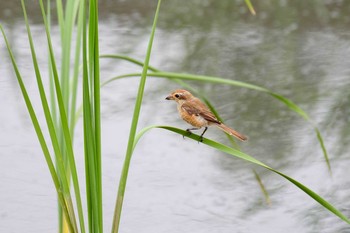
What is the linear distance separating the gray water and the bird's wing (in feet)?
2.05

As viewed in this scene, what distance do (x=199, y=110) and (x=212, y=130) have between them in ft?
4.39

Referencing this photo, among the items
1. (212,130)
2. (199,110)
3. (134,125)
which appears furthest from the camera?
(212,130)

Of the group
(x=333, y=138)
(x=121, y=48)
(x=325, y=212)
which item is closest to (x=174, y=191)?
(x=325, y=212)

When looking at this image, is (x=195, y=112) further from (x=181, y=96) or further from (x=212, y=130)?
(x=212, y=130)

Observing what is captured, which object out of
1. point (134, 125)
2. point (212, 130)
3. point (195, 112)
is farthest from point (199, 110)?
point (212, 130)

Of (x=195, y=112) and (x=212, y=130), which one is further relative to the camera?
(x=212, y=130)

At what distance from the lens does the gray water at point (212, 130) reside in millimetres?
3342

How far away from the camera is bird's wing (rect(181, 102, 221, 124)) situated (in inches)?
109

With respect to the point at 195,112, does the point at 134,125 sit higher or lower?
lower

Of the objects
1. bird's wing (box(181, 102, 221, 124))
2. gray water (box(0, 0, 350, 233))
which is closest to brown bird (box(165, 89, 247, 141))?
bird's wing (box(181, 102, 221, 124))

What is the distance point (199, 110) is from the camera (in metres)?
2.81

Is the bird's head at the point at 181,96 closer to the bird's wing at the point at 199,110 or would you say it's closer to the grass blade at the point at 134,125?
the bird's wing at the point at 199,110

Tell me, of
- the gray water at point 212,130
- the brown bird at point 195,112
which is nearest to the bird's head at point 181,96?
the brown bird at point 195,112

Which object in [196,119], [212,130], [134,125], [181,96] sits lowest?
[134,125]
